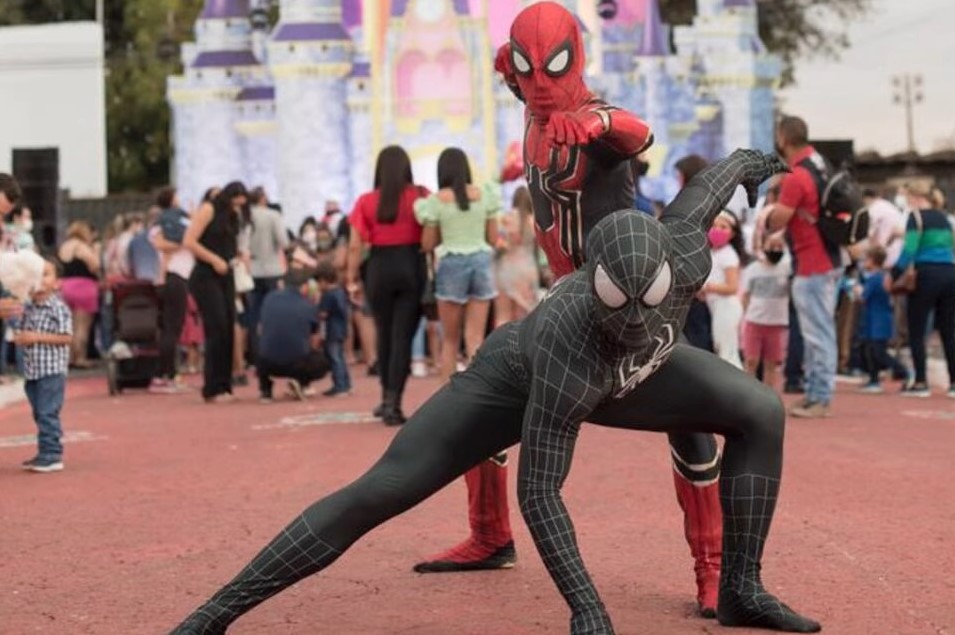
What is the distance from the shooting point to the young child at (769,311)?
14.8 metres

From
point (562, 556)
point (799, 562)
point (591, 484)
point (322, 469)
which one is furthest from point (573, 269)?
point (322, 469)

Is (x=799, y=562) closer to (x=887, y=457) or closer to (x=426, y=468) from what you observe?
(x=426, y=468)

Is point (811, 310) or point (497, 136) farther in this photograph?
point (497, 136)

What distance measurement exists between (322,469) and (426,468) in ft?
17.4

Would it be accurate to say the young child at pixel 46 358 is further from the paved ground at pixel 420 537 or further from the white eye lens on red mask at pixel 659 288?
the white eye lens on red mask at pixel 659 288

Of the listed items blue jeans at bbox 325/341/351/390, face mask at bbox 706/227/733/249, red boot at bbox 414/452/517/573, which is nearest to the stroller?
blue jeans at bbox 325/341/351/390

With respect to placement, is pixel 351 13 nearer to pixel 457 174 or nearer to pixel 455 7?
pixel 455 7

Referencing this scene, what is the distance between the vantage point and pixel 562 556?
5.50 m

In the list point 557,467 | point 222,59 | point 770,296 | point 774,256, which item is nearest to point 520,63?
point 557,467

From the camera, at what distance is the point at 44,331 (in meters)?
11.3

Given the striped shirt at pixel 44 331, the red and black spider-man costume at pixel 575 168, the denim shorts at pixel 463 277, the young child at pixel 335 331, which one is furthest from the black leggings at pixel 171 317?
the red and black spider-man costume at pixel 575 168

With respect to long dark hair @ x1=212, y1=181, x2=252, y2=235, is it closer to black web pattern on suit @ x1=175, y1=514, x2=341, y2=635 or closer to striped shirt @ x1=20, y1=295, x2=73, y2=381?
striped shirt @ x1=20, y1=295, x2=73, y2=381

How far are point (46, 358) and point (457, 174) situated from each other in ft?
10.5

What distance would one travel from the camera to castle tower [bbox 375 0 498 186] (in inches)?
1522
